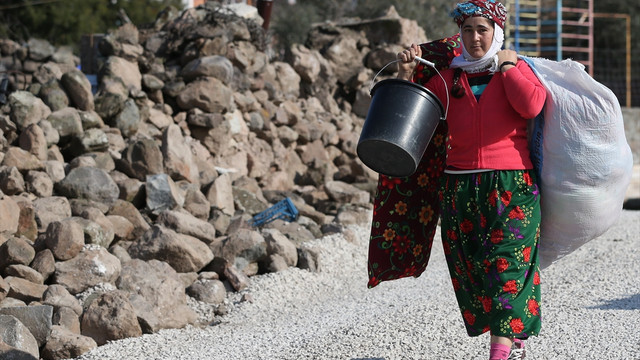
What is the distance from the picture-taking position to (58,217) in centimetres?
656

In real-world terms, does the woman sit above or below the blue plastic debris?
above

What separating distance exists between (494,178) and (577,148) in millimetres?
379

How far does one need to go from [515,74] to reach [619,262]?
3223 mm

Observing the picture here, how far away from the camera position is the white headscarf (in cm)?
353

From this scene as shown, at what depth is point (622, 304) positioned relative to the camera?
16.0 feet

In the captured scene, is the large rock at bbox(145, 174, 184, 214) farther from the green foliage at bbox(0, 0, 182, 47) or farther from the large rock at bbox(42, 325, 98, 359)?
the green foliage at bbox(0, 0, 182, 47)

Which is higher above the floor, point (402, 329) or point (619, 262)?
point (402, 329)

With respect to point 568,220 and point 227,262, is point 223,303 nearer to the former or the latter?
point 227,262

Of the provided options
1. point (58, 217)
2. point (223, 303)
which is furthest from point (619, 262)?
point (58, 217)

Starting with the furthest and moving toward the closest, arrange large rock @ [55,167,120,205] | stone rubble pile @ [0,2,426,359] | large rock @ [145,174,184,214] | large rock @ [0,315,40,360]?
large rock @ [145,174,184,214] → large rock @ [55,167,120,205] → stone rubble pile @ [0,2,426,359] → large rock @ [0,315,40,360]

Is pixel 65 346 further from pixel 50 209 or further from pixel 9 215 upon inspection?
pixel 50 209

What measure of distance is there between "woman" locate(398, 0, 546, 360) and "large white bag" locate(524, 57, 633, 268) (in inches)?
2.7

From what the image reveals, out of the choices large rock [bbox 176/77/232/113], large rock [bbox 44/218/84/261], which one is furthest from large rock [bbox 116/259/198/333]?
large rock [bbox 176/77/232/113]

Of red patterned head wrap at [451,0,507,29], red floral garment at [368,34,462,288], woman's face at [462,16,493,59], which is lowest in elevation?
red floral garment at [368,34,462,288]
